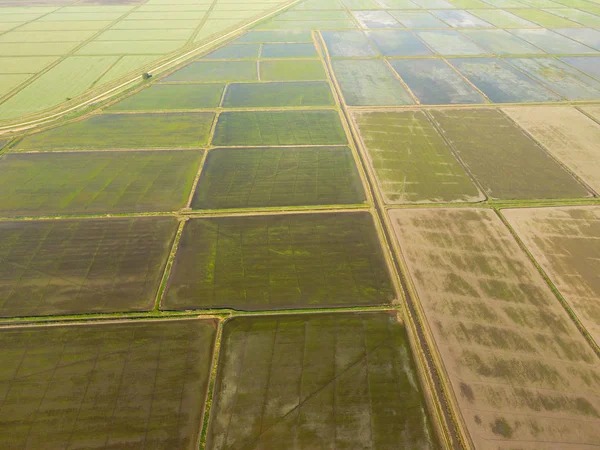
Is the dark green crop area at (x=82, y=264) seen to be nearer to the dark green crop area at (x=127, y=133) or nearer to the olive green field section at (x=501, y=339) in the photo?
the dark green crop area at (x=127, y=133)

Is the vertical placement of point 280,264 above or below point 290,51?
below

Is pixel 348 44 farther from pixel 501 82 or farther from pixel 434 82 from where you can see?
pixel 501 82

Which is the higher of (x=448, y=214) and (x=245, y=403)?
(x=448, y=214)

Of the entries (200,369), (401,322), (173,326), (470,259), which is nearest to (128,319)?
(173,326)

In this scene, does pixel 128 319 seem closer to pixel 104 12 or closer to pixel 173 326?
pixel 173 326

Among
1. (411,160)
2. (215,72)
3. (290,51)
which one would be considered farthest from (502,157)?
(215,72)
